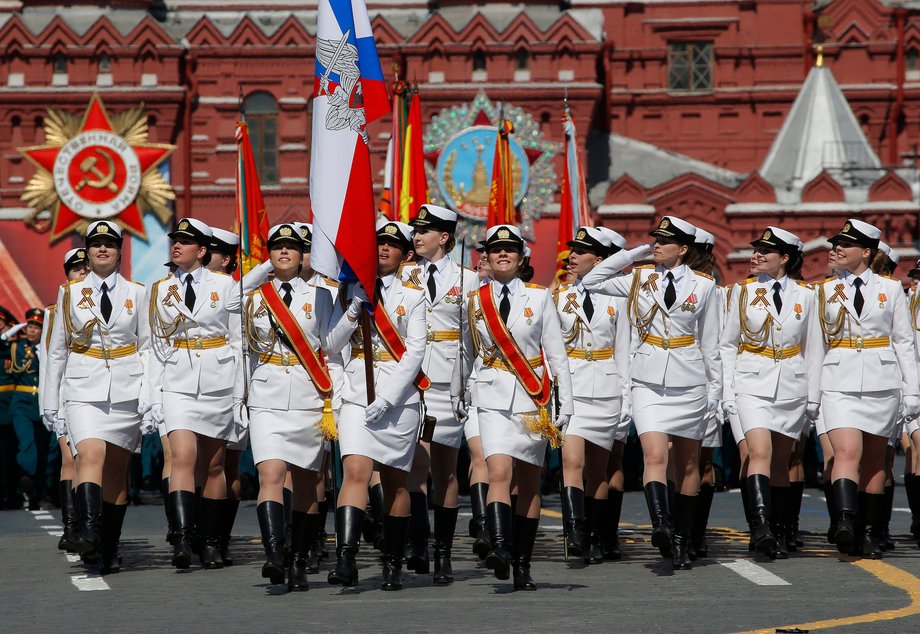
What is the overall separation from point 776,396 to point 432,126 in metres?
23.9

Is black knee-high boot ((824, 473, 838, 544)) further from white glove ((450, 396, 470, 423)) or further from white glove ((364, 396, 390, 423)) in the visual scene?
white glove ((364, 396, 390, 423))

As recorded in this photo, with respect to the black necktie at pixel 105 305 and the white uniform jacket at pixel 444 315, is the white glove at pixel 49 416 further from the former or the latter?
the white uniform jacket at pixel 444 315

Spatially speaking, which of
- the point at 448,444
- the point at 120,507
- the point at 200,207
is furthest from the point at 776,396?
the point at 200,207

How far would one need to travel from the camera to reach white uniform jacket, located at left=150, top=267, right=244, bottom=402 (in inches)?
404

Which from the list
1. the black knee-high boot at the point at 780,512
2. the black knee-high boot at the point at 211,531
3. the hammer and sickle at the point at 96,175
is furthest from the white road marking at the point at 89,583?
the hammer and sickle at the point at 96,175

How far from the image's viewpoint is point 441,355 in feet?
34.3

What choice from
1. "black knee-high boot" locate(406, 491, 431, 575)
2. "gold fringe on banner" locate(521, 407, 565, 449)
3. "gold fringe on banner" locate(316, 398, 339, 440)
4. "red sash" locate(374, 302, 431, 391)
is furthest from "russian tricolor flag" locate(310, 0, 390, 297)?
"black knee-high boot" locate(406, 491, 431, 575)

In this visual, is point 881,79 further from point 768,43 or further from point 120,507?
point 120,507

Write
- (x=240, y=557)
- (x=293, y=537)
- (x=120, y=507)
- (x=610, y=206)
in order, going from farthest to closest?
(x=610, y=206) → (x=240, y=557) → (x=120, y=507) → (x=293, y=537)

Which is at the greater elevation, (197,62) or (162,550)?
(197,62)

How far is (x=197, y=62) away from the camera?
3600 centimetres

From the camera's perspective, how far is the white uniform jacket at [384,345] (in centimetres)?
894

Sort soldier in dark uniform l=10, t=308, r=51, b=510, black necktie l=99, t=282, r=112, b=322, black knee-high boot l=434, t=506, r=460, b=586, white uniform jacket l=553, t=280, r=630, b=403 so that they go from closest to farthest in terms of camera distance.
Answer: black knee-high boot l=434, t=506, r=460, b=586 < black necktie l=99, t=282, r=112, b=322 < white uniform jacket l=553, t=280, r=630, b=403 < soldier in dark uniform l=10, t=308, r=51, b=510

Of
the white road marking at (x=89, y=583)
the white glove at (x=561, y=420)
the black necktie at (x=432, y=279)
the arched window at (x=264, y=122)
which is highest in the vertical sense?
the arched window at (x=264, y=122)
